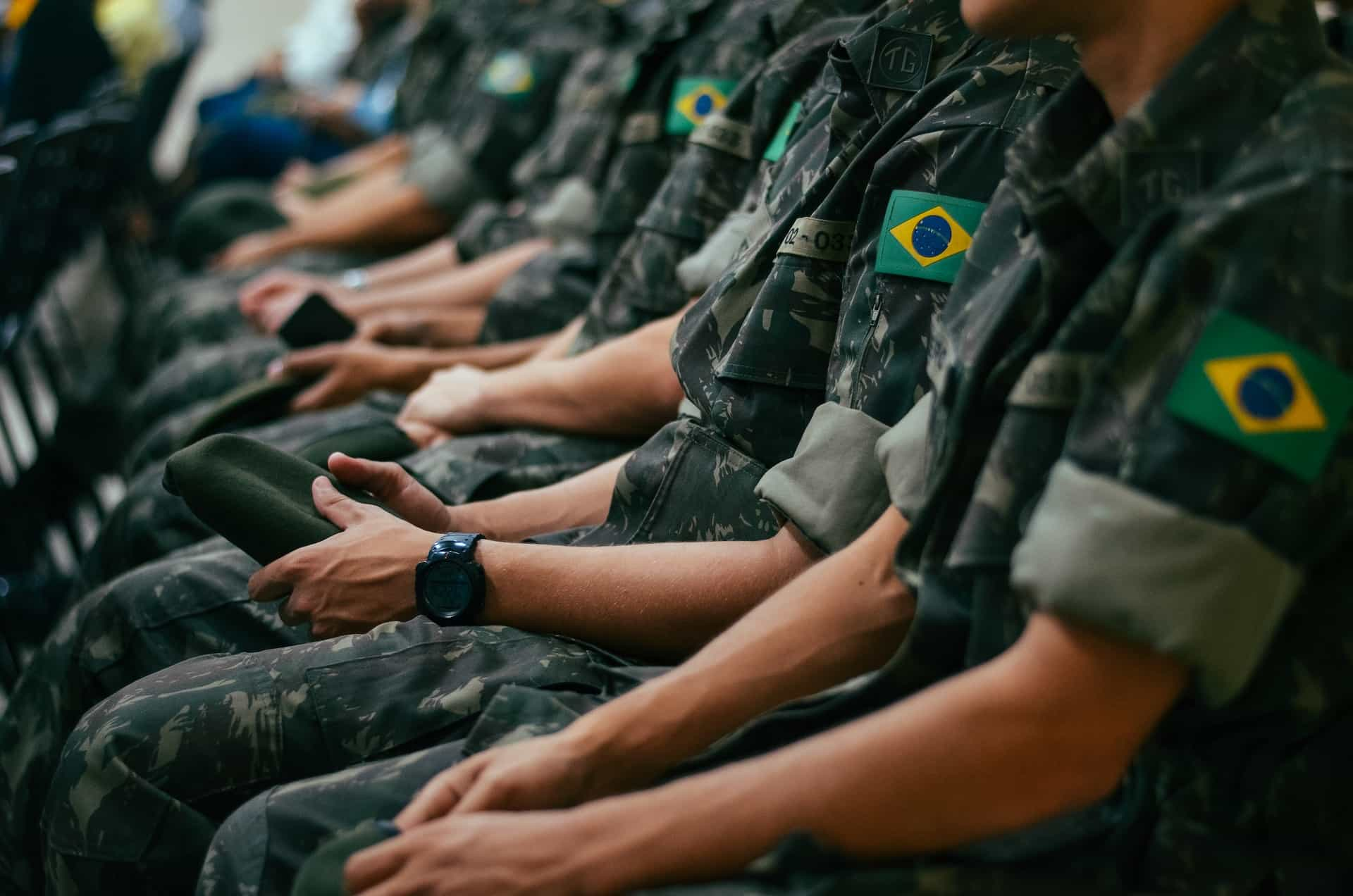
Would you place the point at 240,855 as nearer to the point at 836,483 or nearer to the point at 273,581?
the point at 273,581

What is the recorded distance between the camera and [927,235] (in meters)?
1.21

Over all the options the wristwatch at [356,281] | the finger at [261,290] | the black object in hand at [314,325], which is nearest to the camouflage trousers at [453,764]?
the black object in hand at [314,325]

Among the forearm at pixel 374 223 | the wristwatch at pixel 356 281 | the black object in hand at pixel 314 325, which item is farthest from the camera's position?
the forearm at pixel 374 223

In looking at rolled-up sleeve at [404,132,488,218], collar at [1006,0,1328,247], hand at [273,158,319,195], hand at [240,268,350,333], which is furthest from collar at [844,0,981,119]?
hand at [273,158,319,195]

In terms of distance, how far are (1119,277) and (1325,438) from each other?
0.54 feet

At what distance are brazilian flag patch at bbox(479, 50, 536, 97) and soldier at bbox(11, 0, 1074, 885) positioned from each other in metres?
1.66

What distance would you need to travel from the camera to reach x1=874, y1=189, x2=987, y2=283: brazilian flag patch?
119 centimetres

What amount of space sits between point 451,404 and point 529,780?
40.3 inches

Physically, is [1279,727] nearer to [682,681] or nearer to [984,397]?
[984,397]

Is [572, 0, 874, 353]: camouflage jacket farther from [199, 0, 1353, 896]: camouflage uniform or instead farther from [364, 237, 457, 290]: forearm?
[364, 237, 457, 290]: forearm

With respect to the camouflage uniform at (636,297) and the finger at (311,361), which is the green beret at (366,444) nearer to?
the camouflage uniform at (636,297)

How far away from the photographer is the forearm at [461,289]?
268 centimetres

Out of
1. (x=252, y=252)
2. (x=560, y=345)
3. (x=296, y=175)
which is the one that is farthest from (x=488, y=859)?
(x=296, y=175)

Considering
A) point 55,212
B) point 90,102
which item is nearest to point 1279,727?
point 55,212
